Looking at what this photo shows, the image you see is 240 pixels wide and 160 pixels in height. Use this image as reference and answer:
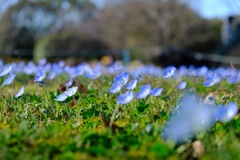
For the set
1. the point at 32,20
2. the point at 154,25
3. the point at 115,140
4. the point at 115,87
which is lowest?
the point at 154,25

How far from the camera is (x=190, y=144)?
1579 mm

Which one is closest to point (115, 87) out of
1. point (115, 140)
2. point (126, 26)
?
point (115, 140)

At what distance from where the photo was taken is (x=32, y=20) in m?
20.9

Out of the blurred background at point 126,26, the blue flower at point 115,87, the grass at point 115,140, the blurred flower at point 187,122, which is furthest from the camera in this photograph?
the blurred background at point 126,26

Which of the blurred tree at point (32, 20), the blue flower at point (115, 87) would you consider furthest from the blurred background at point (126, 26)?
the blue flower at point (115, 87)

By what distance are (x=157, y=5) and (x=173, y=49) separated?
5422mm

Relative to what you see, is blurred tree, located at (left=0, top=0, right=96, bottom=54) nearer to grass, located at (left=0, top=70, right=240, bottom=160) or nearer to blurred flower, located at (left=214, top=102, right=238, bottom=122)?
grass, located at (left=0, top=70, right=240, bottom=160)

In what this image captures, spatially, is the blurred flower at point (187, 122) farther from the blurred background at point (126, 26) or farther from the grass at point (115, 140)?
the blurred background at point (126, 26)

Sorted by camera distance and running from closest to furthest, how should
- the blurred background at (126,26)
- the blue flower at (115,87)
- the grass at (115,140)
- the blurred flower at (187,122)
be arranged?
1. the grass at (115,140)
2. the blurred flower at (187,122)
3. the blue flower at (115,87)
4. the blurred background at (126,26)

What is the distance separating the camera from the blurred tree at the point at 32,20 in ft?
64.3

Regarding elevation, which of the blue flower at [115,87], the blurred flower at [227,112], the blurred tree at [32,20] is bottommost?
the blurred tree at [32,20]

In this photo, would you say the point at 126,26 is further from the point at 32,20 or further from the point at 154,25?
the point at 32,20

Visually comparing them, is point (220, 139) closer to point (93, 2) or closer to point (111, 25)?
point (111, 25)

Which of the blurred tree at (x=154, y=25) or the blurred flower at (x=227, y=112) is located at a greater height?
the blurred flower at (x=227, y=112)
